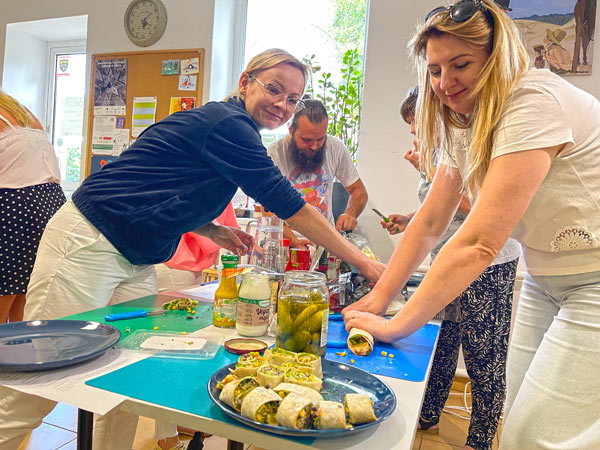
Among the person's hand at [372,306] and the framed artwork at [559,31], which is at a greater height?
the framed artwork at [559,31]

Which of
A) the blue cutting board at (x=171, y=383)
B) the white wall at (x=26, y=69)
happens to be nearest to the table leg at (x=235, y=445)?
the blue cutting board at (x=171, y=383)

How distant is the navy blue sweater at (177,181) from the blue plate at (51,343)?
0.37 metres

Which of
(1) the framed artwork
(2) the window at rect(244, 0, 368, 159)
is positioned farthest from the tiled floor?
(1) the framed artwork

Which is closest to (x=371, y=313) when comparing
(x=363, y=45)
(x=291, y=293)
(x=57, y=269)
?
(x=291, y=293)

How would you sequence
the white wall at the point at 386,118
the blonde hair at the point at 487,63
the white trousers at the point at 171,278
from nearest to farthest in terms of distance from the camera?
the blonde hair at the point at 487,63, the white trousers at the point at 171,278, the white wall at the point at 386,118

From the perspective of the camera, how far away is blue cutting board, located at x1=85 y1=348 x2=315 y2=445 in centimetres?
67

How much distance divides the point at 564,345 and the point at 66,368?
88 centimetres

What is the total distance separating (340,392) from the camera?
73 cm

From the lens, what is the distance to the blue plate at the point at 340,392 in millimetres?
581

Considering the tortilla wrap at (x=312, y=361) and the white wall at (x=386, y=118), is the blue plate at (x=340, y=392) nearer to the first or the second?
the tortilla wrap at (x=312, y=361)

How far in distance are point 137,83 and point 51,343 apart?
121 inches

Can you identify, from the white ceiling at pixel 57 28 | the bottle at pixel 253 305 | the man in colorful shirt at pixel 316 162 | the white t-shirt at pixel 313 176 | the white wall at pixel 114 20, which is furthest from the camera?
the white ceiling at pixel 57 28

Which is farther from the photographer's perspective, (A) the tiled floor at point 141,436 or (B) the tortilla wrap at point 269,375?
(A) the tiled floor at point 141,436

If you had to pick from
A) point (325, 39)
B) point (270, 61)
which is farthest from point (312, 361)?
point (325, 39)
